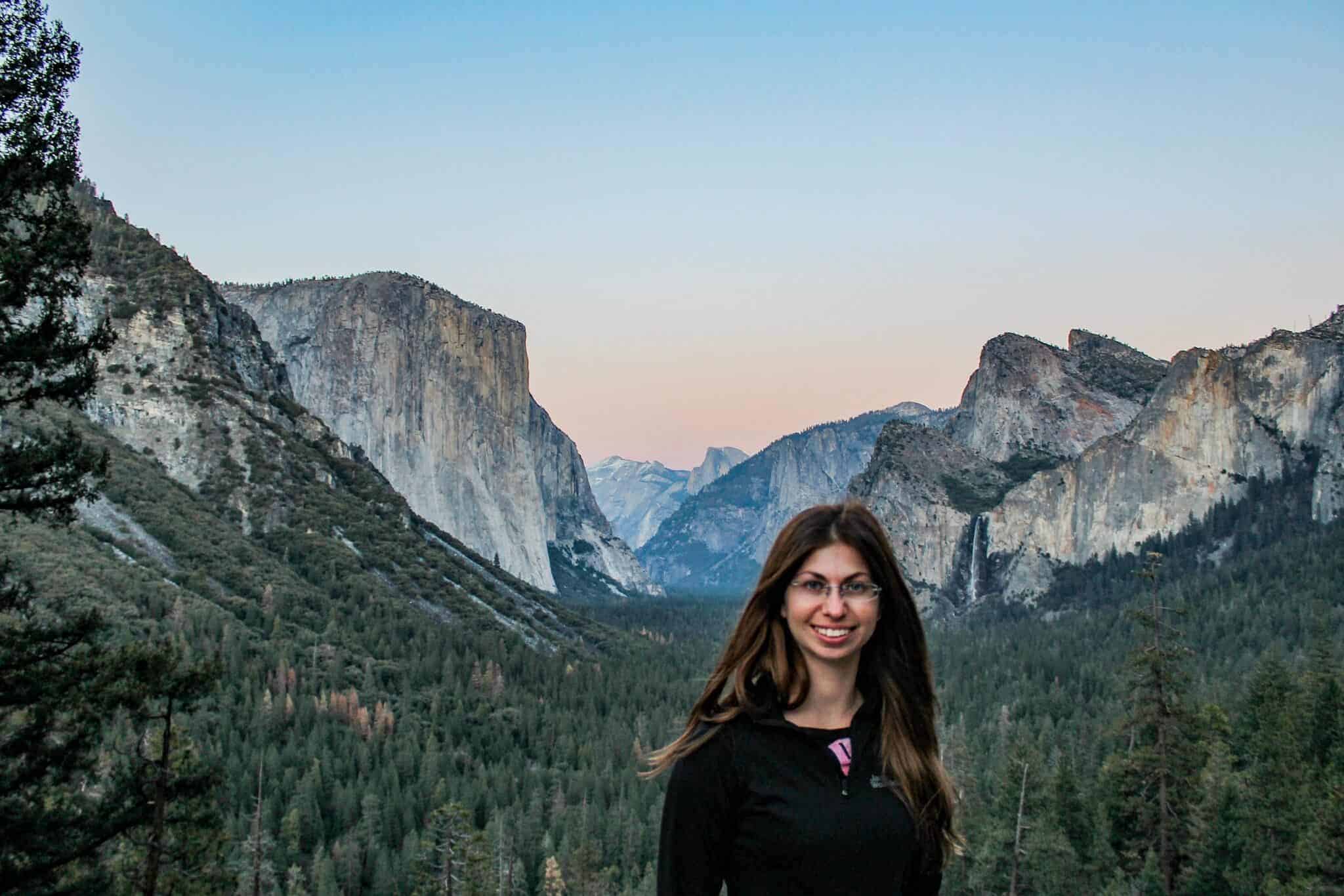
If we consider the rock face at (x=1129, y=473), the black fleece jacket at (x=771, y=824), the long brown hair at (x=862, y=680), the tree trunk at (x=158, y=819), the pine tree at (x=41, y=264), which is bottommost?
the tree trunk at (x=158, y=819)

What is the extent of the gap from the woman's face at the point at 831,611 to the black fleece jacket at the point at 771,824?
0.36m

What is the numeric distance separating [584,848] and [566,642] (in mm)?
78493

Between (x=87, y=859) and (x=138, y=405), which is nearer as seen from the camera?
(x=87, y=859)

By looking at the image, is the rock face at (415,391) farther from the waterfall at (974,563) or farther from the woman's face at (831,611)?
the woman's face at (831,611)

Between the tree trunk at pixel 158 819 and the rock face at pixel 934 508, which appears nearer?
the tree trunk at pixel 158 819

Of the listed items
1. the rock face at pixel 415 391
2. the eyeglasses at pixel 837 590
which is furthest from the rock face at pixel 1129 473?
the eyeglasses at pixel 837 590

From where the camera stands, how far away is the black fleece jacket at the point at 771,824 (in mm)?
4012

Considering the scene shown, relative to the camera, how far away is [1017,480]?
194 metres

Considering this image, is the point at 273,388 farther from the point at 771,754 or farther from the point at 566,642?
the point at 771,754

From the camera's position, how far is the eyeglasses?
173 inches

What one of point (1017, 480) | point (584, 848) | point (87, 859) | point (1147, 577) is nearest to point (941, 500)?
point (1017, 480)

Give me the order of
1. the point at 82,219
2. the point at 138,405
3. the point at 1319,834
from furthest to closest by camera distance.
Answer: the point at 138,405, the point at 1319,834, the point at 82,219

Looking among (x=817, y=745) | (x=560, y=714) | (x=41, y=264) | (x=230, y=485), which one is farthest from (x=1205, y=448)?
(x=817, y=745)

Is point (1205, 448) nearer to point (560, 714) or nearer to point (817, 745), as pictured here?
point (560, 714)
